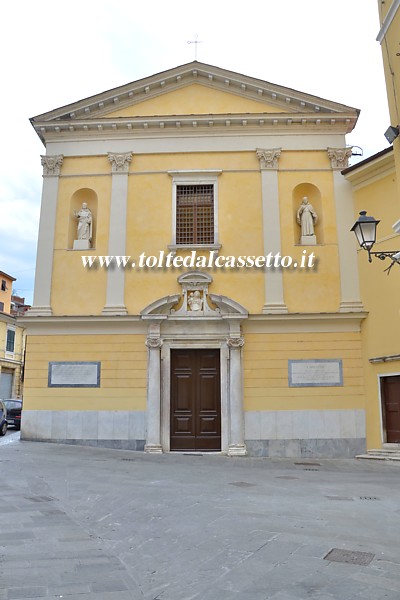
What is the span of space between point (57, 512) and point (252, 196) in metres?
11.0

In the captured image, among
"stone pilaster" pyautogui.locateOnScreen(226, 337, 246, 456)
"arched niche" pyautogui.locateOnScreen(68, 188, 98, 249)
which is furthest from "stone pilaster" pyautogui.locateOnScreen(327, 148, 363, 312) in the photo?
"arched niche" pyautogui.locateOnScreen(68, 188, 98, 249)

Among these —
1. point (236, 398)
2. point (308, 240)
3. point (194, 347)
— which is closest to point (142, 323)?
point (194, 347)

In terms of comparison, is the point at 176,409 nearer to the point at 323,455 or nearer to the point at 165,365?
the point at 165,365

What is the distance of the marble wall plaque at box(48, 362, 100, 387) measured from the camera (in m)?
14.4

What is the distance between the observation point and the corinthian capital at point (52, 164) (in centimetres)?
1594

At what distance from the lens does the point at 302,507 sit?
6.95 metres

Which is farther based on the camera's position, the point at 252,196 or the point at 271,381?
the point at 252,196

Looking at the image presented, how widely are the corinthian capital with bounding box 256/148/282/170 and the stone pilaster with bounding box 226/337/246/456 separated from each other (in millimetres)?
5212

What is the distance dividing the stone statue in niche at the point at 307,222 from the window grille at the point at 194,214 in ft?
8.55

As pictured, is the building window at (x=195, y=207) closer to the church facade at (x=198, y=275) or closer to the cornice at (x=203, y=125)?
the church facade at (x=198, y=275)

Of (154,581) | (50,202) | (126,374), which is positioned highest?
(50,202)

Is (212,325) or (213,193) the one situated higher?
(213,193)

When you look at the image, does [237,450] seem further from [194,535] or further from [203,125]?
[203,125]

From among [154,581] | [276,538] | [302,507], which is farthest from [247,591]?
[302,507]
